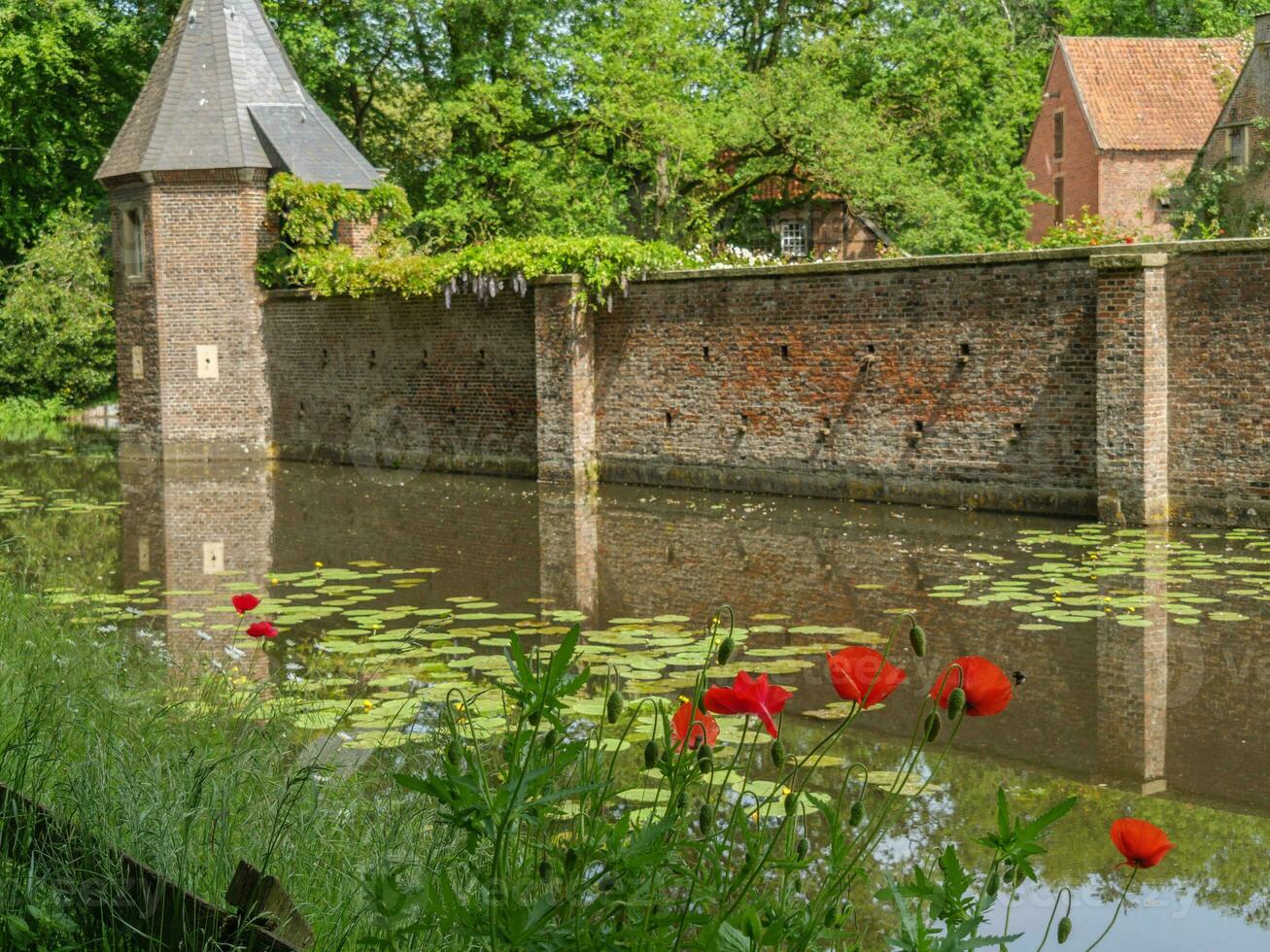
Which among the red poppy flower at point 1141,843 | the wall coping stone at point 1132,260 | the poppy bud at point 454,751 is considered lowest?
the red poppy flower at point 1141,843

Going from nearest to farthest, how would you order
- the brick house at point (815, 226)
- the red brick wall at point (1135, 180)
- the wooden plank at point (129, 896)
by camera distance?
1. the wooden plank at point (129, 896)
2. the brick house at point (815, 226)
3. the red brick wall at point (1135, 180)

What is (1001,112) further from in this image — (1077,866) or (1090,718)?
(1077,866)

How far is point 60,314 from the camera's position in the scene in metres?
31.1

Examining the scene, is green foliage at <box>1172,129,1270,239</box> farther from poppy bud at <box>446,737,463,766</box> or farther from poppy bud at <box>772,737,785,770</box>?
poppy bud at <box>446,737,463,766</box>

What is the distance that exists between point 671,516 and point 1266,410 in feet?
17.9

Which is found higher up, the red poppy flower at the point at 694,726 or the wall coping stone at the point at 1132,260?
the wall coping stone at the point at 1132,260

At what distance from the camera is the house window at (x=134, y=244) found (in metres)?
23.8

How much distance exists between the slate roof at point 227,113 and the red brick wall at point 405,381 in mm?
2378

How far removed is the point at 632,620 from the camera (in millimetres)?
9086

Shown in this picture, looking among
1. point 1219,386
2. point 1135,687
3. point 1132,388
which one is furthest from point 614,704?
point 1219,386

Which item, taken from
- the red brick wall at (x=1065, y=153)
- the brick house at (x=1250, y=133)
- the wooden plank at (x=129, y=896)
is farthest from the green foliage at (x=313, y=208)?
the red brick wall at (x=1065, y=153)

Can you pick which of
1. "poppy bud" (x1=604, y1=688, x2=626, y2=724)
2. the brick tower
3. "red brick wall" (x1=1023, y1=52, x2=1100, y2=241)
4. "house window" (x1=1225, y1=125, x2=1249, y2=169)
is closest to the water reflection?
"poppy bud" (x1=604, y1=688, x2=626, y2=724)

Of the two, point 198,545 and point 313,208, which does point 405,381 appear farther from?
point 198,545

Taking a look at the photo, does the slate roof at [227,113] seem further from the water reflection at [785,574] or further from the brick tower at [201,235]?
the water reflection at [785,574]
